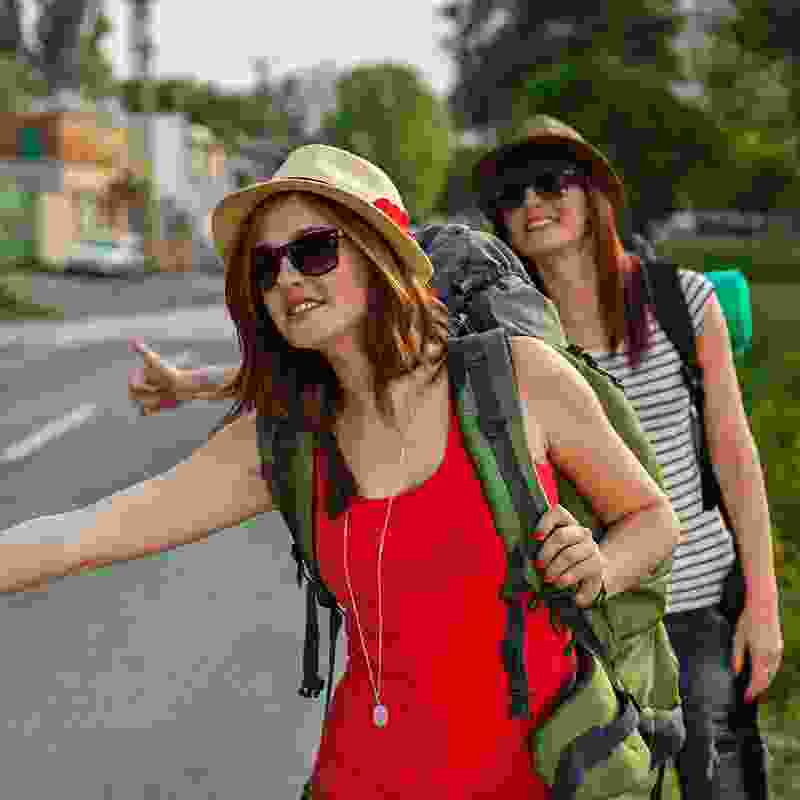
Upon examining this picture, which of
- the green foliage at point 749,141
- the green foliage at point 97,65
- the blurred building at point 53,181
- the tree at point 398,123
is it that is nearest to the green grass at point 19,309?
the blurred building at point 53,181

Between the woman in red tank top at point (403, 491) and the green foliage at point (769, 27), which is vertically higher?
the woman in red tank top at point (403, 491)

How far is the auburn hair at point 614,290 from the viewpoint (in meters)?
3.21

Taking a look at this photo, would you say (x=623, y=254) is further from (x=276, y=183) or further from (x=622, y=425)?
(x=276, y=183)

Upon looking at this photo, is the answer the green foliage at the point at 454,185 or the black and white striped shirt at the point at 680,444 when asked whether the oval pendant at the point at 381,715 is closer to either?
the black and white striped shirt at the point at 680,444

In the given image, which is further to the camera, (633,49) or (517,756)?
(633,49)

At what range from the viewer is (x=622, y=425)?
227cm

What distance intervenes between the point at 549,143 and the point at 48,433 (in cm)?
1149

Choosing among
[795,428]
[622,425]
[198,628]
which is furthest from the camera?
[795,428]

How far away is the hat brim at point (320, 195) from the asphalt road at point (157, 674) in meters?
2.99

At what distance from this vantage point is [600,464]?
2.16 m

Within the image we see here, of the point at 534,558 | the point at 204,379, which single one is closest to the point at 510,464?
the point at 534,558

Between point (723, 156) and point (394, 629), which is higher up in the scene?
point (394, 629)

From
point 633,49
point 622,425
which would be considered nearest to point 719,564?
point 622,425

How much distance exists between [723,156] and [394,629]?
36.9 metres
